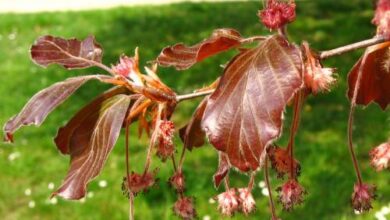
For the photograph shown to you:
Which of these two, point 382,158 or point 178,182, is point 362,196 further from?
point 178,182

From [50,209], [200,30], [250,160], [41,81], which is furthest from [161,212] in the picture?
[200,30]

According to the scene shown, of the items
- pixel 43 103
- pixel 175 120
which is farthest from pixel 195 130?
pixel 175 120

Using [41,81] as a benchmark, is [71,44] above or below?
above

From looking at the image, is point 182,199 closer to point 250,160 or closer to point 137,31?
point 250,160

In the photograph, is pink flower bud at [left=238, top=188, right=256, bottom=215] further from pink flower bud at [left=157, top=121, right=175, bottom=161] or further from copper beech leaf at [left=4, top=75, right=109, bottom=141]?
copper beech leaf at [left=4, top=75, right=109, bottom=141]

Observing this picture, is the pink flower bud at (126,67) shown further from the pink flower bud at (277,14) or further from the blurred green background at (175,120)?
the blurred green background at (175,120)

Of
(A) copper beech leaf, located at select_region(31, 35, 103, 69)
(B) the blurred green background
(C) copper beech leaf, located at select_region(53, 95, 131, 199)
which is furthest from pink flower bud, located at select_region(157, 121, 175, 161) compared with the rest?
(B) the blurred green background
